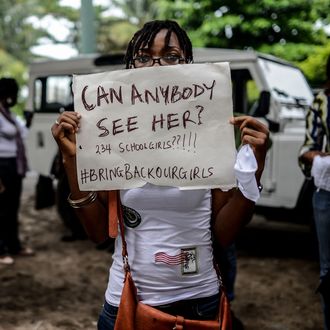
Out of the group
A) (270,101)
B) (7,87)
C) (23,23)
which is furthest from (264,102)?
(23,23)

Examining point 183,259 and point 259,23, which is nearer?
point 183,259

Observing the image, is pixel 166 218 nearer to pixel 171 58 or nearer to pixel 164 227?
pixel 164 227

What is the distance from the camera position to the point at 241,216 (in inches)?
58.1

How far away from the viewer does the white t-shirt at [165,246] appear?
147 centimetres

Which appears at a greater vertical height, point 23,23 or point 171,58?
point 171,58

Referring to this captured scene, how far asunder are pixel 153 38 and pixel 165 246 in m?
0.60

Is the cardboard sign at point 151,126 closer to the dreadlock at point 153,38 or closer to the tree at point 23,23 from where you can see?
the dreadlock at point 153,38

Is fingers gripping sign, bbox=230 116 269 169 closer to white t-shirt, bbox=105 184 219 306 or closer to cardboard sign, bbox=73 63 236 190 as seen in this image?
cardboard sign, bbox=73 63 236 190

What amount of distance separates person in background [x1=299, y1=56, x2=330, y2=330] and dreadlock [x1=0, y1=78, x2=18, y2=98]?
10.1 feet

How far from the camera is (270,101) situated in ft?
16.2

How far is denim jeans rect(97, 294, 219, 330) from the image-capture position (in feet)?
4.86

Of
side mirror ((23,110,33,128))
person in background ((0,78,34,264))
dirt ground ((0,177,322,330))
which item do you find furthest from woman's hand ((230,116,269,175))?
side mirror ((23,110,33,128))

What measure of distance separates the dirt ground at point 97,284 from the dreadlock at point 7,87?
1.60 meters

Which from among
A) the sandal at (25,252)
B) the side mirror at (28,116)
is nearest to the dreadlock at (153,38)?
the sandal at (25,252)
